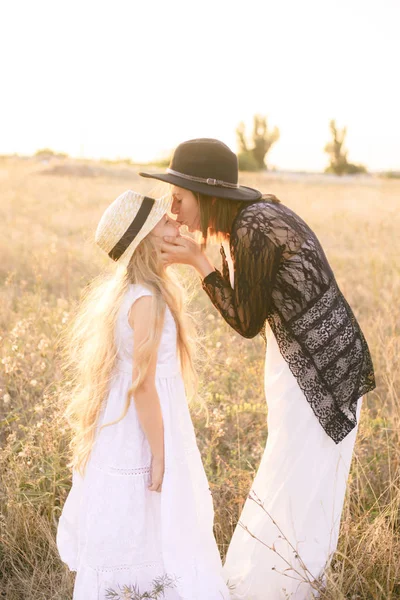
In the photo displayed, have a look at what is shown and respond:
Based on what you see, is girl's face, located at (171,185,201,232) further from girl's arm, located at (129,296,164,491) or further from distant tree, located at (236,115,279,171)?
distant tree, located at (236,115,279,171)

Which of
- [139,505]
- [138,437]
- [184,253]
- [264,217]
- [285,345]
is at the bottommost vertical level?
[139,505]

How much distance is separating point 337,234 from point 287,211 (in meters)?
8.62

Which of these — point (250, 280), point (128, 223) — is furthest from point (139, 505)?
point (128, 223)

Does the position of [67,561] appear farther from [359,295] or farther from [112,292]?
[359,295]

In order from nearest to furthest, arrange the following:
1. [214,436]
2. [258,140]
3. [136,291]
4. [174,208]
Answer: [136,291] → [174,208] → [214,436] → [258,140]

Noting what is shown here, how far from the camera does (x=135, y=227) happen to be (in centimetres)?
225

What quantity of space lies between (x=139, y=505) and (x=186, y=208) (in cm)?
113

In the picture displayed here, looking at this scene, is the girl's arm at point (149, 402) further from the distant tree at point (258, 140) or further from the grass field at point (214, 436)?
the distant tree at point (258, 140)

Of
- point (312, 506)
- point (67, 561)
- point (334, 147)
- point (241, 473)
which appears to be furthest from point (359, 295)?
point (334, 147)

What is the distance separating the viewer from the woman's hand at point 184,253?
91.0 inches

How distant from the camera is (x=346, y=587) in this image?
253 centimetres

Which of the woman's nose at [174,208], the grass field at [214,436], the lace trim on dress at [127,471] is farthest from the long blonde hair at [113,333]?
the grass field at [214,436]

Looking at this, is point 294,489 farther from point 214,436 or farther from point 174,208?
point 174,208

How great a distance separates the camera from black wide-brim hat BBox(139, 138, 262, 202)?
7.68ft
